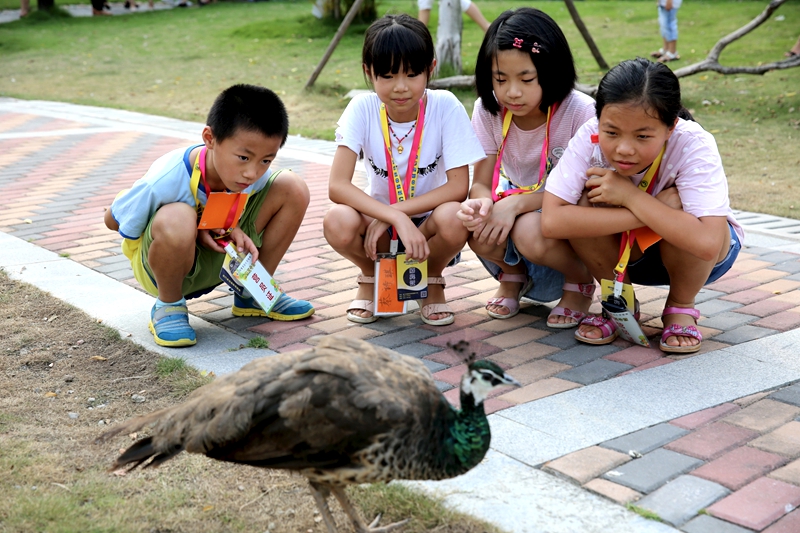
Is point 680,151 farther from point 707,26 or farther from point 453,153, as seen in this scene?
point 707,26

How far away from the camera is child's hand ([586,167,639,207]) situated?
3.30m

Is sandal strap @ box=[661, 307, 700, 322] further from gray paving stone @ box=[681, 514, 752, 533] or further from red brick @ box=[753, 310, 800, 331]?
gray paving stone @ box=[681, 514, 752, 533]

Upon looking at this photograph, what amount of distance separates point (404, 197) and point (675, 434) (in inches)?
70.0

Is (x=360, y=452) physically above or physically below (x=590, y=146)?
below

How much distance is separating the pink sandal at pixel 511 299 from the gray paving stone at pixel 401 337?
1.31 ft

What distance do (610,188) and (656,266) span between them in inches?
20.3

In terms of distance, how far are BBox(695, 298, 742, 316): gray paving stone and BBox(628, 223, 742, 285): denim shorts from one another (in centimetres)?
23

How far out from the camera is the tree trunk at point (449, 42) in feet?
37.2

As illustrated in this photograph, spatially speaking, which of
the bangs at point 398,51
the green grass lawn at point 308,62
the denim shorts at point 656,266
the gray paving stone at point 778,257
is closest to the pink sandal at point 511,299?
the denim shorts at point 656,266

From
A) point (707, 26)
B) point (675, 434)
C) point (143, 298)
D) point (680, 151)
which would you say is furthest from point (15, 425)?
point (707, 26)

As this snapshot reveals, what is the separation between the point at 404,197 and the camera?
154 inches

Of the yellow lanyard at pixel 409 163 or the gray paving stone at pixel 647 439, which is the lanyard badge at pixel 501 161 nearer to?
the yellow lanyard at pixel 409 163

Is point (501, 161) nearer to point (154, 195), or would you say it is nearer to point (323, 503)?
point (154, 195)

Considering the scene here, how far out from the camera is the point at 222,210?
11.9ft
